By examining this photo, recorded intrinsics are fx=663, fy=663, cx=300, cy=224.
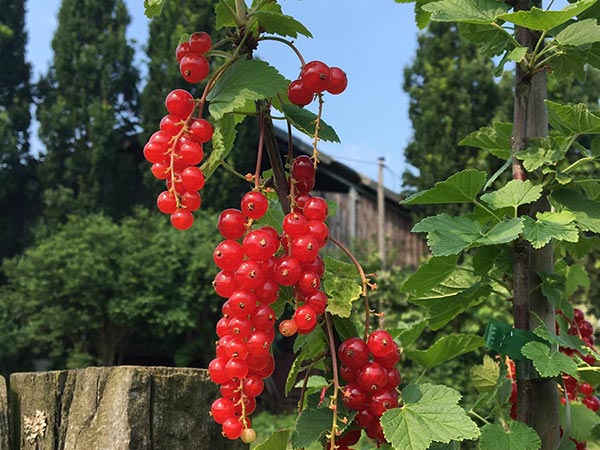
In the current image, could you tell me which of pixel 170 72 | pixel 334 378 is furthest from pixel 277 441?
pixel 170 72

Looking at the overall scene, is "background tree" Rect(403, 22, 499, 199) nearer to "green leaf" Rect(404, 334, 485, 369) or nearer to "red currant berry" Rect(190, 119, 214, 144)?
"green leaf" Rect(404, 334, 485, 369)

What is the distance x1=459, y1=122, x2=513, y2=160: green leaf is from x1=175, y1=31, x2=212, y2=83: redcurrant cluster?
2.33 ft

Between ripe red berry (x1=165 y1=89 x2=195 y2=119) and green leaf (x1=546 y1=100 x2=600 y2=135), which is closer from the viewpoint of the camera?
ripe red berry (x1=165 y1=89 x2=195 y2=119)

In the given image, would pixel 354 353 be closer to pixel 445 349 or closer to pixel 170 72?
pixel 445 349

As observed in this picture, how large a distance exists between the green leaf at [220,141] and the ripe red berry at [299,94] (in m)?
0.09

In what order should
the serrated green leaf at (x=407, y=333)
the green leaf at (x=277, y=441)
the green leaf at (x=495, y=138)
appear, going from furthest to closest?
1. the green leaf at (x=495, y=138)
2. the serrated green leaf at (x=407, y=333)
3. the green leaf at (x=277, y=441)

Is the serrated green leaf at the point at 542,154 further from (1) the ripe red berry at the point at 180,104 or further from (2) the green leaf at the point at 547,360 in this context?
(1) the ripe red berry at the point at 180,104

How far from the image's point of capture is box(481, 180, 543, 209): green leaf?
3.58 feet

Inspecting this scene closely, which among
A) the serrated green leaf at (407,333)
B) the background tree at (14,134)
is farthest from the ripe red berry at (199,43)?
the background tree at (14,134)

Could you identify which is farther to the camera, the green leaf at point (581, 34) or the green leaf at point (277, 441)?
the green leaf at point (581, 34)

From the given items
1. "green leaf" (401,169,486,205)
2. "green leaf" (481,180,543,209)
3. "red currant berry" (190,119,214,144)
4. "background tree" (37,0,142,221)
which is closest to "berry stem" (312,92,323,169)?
"red currant berry" (190,119,214,144)

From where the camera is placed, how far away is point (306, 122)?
2.73ft

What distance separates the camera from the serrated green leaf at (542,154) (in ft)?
3.60

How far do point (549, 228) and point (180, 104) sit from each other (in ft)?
2.05
